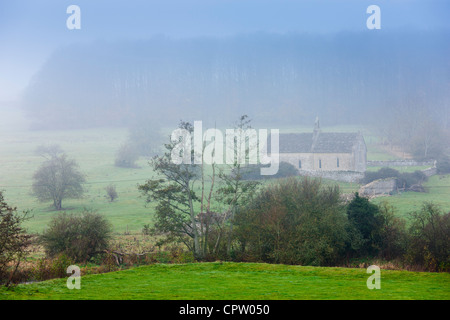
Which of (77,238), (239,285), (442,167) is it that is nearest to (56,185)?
(77,238)

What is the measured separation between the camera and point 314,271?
19.5m

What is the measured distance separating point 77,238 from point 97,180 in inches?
1932

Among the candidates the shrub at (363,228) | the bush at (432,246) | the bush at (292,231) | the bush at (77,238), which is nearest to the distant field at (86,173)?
the bush at (77,238)

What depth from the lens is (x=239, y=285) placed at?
53.3ft

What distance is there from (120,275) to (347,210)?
1655 centimetres

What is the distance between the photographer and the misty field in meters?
45.9

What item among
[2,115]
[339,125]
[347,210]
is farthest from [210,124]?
[347,210]

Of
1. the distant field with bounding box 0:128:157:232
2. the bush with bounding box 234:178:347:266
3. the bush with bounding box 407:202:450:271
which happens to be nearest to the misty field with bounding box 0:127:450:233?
the distant field with bounding box 0:128:157:232

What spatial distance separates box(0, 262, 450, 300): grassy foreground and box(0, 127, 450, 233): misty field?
1563 centimetres

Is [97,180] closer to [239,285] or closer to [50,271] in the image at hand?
[50,271]

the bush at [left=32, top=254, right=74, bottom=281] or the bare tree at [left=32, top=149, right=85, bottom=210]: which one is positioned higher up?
the bare tree at [left=32, top=149, right=85, bottom=210]

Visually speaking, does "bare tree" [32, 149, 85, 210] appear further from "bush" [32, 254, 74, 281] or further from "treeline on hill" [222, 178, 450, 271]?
"bush" [32, 254, 74, 281]
